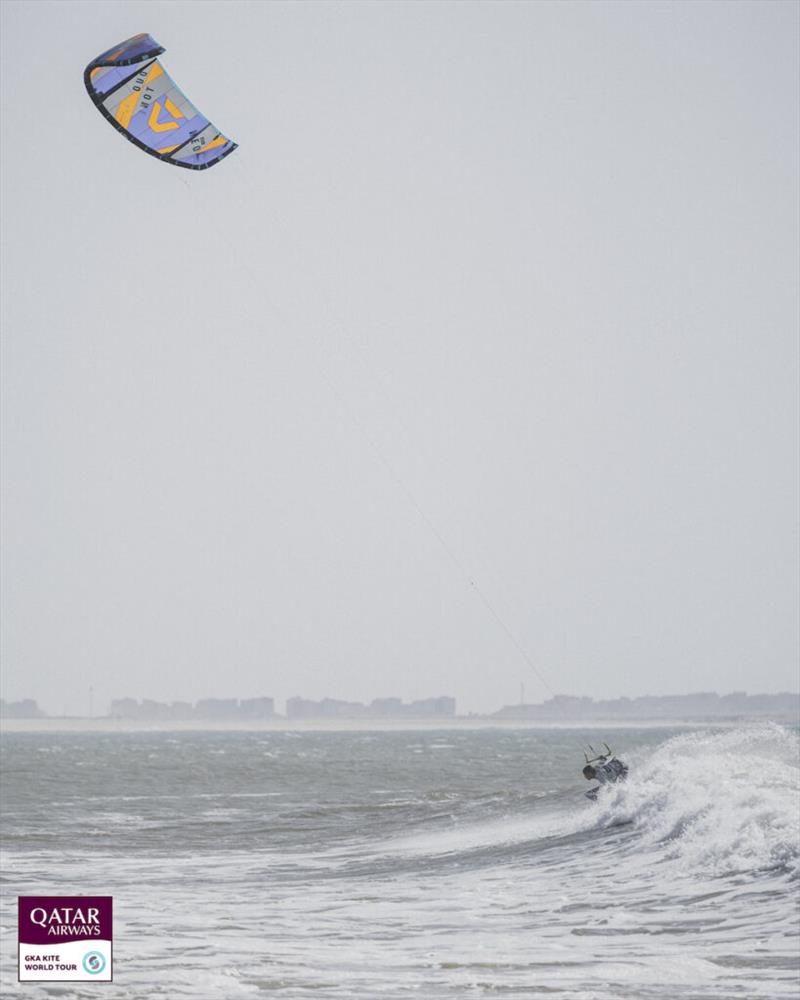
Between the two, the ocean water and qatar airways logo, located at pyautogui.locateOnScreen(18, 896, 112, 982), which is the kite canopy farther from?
qatar airways logo, located at pyautogui.locateOnScreen(18, 896, 112, 982)

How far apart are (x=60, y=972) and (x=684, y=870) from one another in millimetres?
10281

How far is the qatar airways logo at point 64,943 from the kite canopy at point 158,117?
1238cm

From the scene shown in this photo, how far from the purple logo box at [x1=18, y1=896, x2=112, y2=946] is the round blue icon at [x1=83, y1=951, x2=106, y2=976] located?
494 mm

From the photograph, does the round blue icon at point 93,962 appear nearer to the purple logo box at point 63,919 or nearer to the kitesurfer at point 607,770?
the purple logo box at point 63,919

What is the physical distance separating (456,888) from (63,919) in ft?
21.2

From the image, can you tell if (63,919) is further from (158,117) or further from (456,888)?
(158,117)

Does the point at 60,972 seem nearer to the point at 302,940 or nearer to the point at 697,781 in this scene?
the point at 302,940

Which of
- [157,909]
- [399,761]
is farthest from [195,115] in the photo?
[399,761]

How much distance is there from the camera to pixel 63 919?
16406mm

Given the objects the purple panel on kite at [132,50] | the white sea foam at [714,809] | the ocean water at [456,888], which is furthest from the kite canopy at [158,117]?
the white sea foam at [714,809]

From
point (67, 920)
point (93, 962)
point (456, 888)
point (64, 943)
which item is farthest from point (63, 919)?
point (456, 888)

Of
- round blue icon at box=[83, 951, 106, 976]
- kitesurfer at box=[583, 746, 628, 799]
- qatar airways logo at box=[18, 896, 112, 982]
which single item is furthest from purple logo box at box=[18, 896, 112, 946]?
kitesurfer at box=[583, 746, 628, 799]

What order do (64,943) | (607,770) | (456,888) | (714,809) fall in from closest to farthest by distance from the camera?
(64,943) < (456,888) < (714,809) < (607,770)

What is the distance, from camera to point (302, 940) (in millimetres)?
16031
